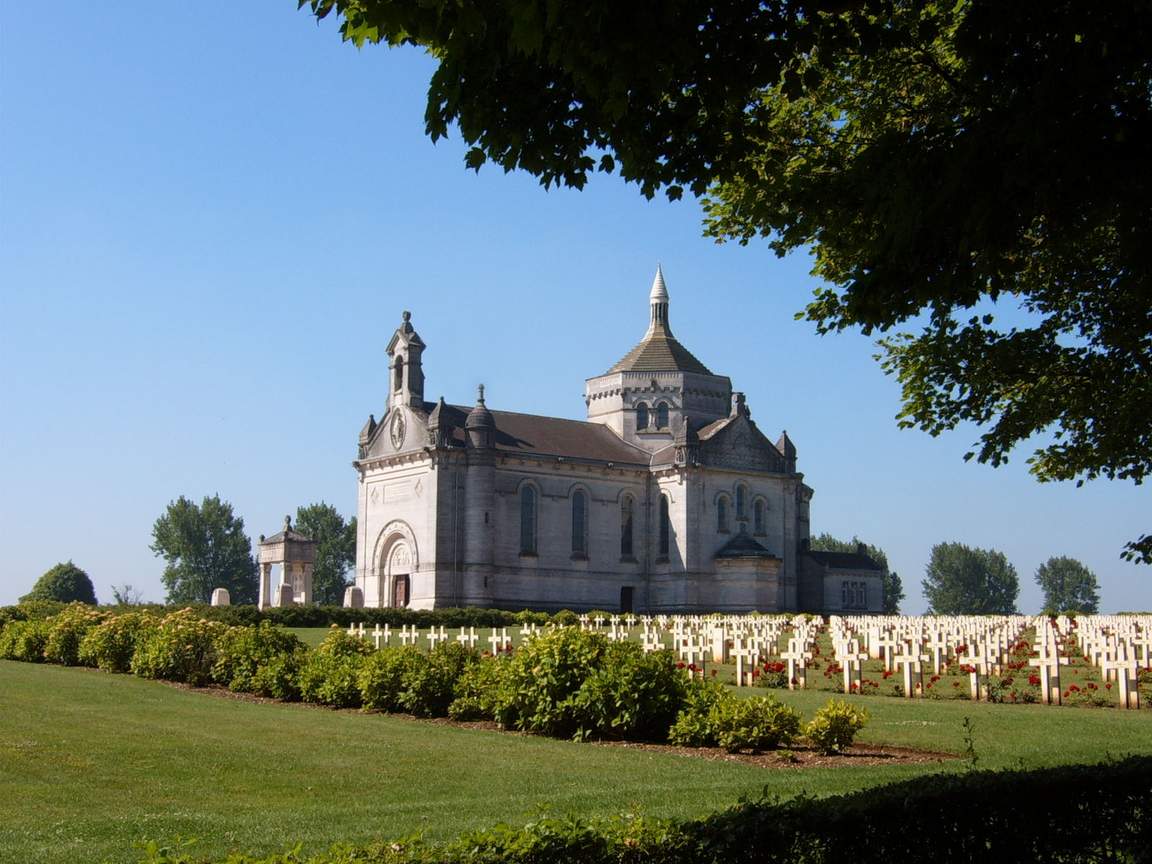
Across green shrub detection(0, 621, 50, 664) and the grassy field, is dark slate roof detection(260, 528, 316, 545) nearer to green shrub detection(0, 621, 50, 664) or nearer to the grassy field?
green shrub detection(0, 621, 50, 664)

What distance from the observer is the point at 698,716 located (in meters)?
16.7

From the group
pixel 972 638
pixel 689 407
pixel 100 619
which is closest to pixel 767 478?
pixel 689 407

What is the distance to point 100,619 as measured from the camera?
112 ft

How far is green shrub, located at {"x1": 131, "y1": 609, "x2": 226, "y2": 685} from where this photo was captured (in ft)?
88.1

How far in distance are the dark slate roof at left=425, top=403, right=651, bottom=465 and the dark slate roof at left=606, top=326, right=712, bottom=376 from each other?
167 inches

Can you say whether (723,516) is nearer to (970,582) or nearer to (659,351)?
(659,351)

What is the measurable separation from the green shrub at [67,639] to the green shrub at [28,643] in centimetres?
53

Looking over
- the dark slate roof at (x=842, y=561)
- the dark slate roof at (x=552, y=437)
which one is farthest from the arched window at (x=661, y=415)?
the dark slate roof at (x=842, y=561)

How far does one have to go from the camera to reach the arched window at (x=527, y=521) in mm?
65750

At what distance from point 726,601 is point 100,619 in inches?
1571

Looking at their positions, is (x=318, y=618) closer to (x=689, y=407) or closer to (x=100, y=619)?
(x=100, y=619)

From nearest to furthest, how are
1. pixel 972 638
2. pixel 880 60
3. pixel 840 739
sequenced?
1. pixel 880 60
2. pixel 840 739
3. pixel 972 638

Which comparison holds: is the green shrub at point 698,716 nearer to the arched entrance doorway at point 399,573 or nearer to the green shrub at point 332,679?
the green shrub at point 332,679

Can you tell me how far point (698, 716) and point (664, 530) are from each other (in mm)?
53390
